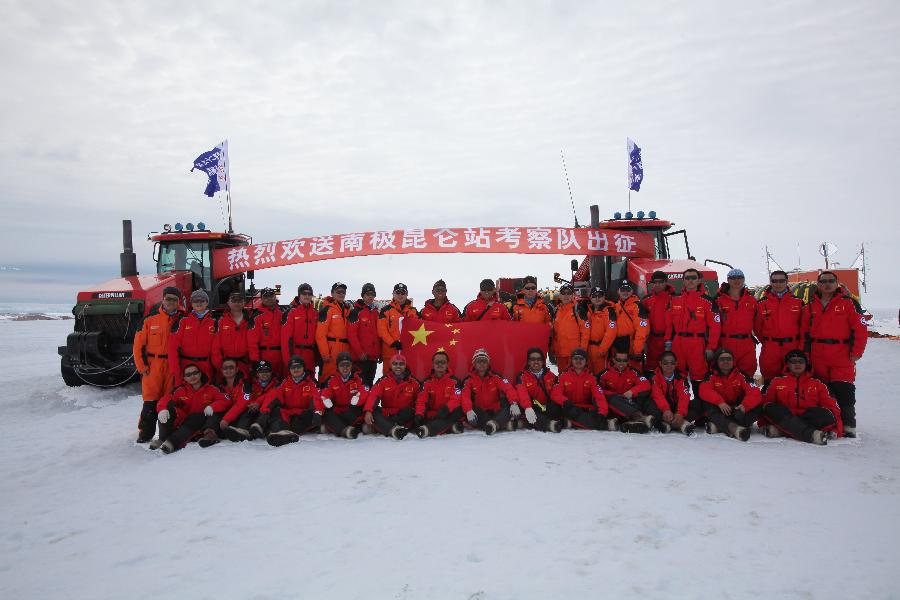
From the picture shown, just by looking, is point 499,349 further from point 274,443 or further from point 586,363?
point 274,443

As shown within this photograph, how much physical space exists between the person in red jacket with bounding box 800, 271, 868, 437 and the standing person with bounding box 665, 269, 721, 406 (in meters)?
0.97

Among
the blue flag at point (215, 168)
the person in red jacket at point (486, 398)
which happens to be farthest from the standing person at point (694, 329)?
the blue flag at point (215, 168)

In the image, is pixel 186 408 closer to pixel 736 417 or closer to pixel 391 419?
pixel 391 419

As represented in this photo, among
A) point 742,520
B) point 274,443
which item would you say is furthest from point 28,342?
point 742,520

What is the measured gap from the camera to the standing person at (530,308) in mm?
7297

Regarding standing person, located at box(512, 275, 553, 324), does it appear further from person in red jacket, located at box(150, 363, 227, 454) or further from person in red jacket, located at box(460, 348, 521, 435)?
person in red jacket, located at box(150, 363, 227, 454)

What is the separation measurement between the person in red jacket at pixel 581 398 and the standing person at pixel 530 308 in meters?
1.19

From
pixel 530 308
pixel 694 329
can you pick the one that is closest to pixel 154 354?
pixel 530 308

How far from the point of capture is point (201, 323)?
629cm


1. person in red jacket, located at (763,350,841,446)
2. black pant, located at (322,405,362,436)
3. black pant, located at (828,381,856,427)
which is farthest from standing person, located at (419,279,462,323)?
black pant, located at (828,381,856,427)

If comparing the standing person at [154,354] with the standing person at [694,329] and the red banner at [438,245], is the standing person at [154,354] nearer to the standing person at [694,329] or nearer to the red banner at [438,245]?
the red banner at [438,245]

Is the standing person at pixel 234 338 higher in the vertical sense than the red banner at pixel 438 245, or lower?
lower

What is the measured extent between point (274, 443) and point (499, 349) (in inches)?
120

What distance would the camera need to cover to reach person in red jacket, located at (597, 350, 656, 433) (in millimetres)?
5652
